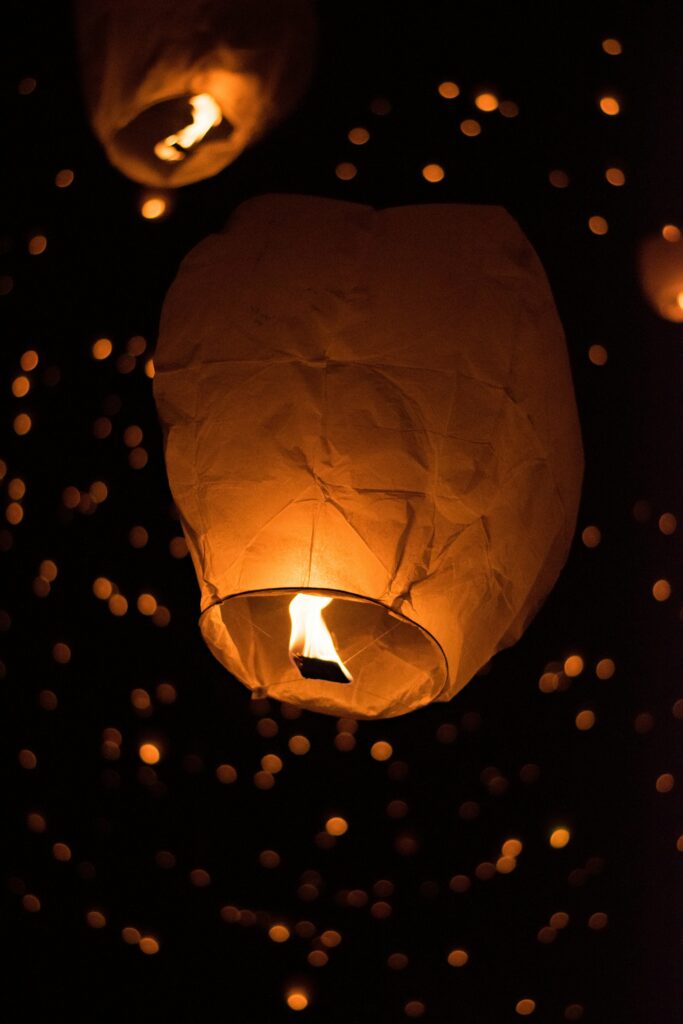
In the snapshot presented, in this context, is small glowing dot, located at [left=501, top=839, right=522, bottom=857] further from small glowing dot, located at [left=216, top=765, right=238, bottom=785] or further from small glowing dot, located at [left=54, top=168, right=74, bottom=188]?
small glowing dot, located at [left=54, top=168, right=74, bottom=188]

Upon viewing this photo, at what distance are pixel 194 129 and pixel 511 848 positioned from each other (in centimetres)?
54

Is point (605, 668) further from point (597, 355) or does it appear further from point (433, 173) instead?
point (433, 173)

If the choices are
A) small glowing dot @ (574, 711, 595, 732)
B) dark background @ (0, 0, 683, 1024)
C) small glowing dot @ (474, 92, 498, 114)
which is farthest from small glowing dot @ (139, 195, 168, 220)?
small glowing dot @ (574, 711, 595, 732)

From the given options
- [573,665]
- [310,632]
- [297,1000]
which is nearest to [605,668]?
[573,665]

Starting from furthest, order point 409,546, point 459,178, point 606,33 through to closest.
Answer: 1. point 606,33
2. point 459,178
3. point 409,546

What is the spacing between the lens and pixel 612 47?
2.83 ft

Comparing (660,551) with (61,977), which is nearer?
(660,551)

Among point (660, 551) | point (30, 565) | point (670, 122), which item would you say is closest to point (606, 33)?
point (670, 122)

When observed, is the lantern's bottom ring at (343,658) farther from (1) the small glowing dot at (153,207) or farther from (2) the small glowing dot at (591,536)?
(1) the small glowing dot at (153,207)

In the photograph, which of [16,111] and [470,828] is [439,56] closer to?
[16,111]

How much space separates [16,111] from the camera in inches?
33.9

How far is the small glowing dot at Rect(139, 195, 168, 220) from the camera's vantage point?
77cm

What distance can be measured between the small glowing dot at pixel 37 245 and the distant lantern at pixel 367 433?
0.43ft

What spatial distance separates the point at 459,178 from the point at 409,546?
272mm
